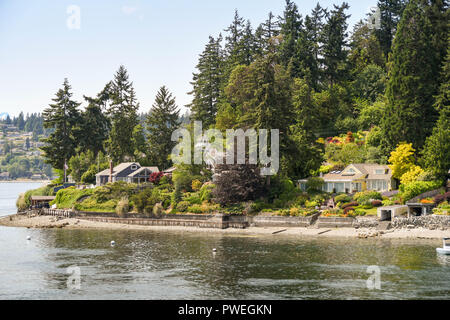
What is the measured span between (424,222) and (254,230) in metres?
22.8

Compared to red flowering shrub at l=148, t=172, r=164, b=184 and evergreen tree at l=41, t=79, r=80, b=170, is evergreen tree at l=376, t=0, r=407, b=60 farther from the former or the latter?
evergreen tree at l=41, t=79, r=80, b=170

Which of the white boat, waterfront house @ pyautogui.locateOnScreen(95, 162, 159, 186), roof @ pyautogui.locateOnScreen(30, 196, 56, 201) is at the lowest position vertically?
the white boat

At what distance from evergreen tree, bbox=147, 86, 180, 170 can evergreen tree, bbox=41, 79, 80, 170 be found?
1908 cm

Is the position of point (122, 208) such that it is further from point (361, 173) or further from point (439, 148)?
point (439, 148)

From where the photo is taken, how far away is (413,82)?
86.5m

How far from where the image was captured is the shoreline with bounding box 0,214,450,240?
66.8m

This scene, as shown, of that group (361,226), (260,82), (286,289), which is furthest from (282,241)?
A: (260,82)

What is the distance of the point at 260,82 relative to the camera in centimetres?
8700

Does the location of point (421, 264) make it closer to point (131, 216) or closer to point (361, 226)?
point (361, 226)

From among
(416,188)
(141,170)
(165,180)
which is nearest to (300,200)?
(416,188)

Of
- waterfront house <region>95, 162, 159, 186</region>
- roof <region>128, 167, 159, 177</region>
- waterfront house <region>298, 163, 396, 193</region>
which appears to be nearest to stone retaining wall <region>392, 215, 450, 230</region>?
waterfront house <region>298, 163, 396, 193</region>

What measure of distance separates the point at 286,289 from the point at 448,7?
76.0 metres

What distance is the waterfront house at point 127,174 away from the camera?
370 ft

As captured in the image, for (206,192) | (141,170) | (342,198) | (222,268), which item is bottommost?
(222,268)
